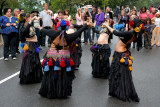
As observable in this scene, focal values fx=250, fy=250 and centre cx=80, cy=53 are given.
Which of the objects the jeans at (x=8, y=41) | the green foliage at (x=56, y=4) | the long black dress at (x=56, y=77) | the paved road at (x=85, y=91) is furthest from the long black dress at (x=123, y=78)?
the green foliage at (x=56, y=4)

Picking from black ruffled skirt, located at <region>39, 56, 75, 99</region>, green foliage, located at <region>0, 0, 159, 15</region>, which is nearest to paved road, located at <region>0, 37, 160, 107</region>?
black ruffled skirt, located at <region>39, 56, 75, 99</region>

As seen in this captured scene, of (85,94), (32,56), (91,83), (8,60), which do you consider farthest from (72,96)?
(8,60)

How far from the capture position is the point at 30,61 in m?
7.31

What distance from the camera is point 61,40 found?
5.91 metres

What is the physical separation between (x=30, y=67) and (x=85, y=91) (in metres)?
1.78

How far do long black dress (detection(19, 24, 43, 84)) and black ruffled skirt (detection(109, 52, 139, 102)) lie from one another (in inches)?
92.7

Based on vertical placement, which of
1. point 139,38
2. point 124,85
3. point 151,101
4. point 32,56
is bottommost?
point 151,101

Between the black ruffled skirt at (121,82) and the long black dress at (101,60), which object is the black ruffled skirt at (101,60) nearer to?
the long black dress at (101,60)

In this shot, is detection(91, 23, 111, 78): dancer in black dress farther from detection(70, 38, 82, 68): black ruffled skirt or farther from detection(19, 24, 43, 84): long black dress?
detection(19, 24, 43, 84): long black dress

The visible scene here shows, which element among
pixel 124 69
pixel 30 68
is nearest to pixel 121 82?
pixel 124 69

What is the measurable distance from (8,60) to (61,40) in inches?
212

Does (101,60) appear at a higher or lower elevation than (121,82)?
higher

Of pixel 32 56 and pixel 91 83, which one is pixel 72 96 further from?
pixel 32 56

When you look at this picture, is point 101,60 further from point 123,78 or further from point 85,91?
point 123,78
